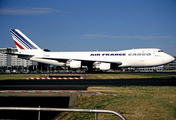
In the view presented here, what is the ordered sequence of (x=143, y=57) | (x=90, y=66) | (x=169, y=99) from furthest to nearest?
(x=90, y=66)
(x=143, y=57)
(x=169, y=99)

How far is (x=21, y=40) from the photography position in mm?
54781

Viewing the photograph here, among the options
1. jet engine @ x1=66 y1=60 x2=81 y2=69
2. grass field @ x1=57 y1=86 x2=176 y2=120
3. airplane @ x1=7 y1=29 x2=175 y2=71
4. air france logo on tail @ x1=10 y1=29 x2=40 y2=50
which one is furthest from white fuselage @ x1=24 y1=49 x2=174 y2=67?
grass field @ x1=57 y1=86 x2=176 y2=120

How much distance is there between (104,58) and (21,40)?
22236mm

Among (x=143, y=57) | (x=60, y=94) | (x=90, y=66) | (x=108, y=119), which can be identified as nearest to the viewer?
(x=108, y=119)

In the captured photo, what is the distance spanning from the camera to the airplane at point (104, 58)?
47.5 meters

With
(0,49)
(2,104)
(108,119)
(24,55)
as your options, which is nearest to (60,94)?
(2,104)

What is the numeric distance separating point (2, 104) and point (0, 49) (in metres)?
143

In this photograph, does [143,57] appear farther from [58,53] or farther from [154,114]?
[154,114]

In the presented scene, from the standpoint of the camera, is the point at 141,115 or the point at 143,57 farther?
the point at 143,57

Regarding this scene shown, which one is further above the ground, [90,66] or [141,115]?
[90,66]

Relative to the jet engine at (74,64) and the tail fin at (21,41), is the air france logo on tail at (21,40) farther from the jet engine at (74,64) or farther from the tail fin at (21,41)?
the jet engine at (74,64)

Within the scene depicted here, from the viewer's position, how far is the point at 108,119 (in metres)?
10.9

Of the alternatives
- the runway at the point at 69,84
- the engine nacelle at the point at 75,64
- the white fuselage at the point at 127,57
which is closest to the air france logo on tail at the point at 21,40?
the white fuselage at the point at 127,57

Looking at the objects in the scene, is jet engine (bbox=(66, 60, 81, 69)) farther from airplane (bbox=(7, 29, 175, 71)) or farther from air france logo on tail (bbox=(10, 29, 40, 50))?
air france logo on tail (bbox=(10, 29, 40, 50))
